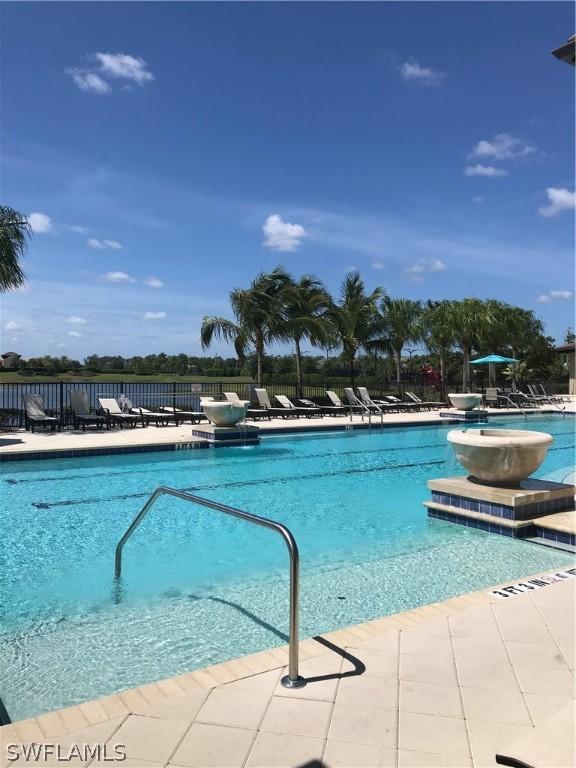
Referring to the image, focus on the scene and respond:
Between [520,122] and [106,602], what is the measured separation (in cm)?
1583

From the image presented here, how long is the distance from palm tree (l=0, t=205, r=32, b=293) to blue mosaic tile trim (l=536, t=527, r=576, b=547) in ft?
39.2

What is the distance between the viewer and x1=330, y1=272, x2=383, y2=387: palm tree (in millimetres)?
23656

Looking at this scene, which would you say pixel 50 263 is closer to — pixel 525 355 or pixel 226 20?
pixel 226 20

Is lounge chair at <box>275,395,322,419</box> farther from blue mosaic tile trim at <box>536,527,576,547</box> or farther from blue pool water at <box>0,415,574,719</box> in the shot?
blue mosaic tile trim at <box>536,527,576,547</box>

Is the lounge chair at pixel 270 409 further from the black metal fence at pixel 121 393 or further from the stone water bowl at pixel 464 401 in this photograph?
the stone water bowl at pixel 464 401

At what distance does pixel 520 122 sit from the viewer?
15297 millimetres

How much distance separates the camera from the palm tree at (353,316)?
2366 centimetres

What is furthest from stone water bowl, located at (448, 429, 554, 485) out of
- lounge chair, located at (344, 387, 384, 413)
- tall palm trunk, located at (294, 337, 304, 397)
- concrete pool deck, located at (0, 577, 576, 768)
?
tall palm trunk, located at (294, 337, 304, 397)

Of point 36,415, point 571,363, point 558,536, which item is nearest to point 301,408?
point 36,415

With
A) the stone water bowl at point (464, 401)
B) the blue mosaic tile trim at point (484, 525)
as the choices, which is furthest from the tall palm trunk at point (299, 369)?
the blue mosaic tile trim at point (484, 525)

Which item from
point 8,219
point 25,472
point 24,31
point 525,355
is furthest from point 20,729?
point 525,355

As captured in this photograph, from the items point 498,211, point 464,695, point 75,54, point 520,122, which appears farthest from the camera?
point 498,211

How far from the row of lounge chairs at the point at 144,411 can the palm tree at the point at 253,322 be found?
2.76 m

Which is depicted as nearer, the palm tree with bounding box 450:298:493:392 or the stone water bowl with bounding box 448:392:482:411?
the stone water bowl with bounding box 448:392:482:411
